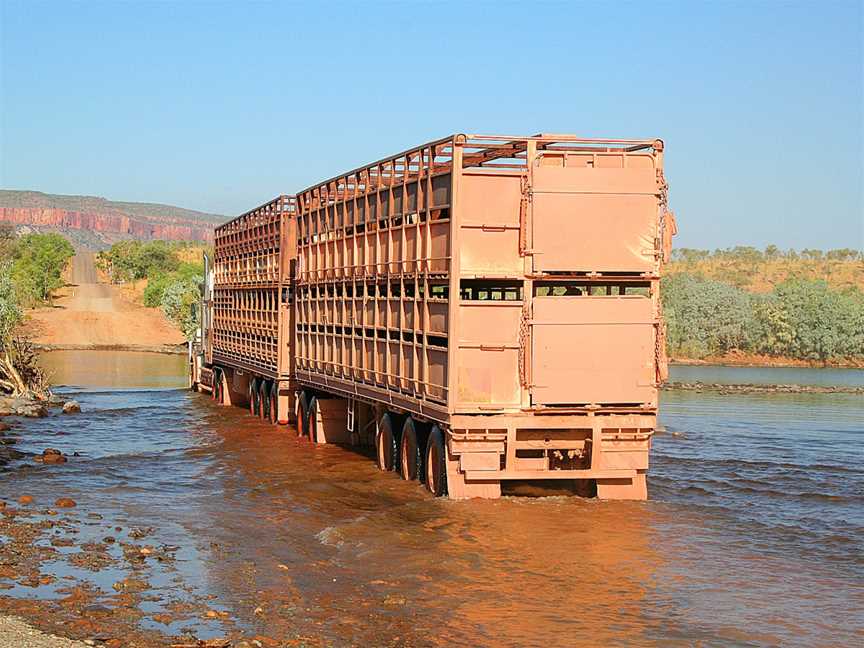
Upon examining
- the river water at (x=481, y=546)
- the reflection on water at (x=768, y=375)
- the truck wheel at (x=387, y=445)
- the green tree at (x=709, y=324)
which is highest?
the green tree at (x=709, y=324)

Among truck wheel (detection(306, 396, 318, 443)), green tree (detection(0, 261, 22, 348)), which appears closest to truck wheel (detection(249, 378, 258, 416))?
truck wheel (detection(306, 396, 318, 443))

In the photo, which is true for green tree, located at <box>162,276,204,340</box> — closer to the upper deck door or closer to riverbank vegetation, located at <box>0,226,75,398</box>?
riverbank vegetation, located at <box>0,226,75,398</box>

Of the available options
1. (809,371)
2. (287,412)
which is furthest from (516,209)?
(809,371)

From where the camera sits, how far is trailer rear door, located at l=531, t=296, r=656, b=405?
580 inches

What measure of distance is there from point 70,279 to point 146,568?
121 meters

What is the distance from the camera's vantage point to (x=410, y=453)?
17.3 metres

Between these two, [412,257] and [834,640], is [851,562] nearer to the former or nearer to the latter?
[834,640]

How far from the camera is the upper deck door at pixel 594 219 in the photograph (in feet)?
48.1

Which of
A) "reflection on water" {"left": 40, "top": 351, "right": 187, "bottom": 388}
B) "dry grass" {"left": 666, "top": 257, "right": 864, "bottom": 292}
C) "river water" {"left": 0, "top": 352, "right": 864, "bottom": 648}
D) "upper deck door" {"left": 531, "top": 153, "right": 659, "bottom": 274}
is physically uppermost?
"dry grass" {"left": 666, "top": 257, "right": 864, "bottom": 292}

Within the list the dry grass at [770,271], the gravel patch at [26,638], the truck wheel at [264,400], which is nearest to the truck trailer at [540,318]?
the gravel patch at [26,638]

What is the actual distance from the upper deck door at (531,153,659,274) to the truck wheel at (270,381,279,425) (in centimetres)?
1334

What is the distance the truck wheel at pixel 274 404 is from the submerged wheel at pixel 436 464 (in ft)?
36.5

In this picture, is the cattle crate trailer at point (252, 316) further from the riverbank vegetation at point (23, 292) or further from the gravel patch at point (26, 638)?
the gravel patch at point (26, 638)

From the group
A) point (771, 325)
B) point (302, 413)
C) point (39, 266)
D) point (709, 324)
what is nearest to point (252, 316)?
point (302, 413)
